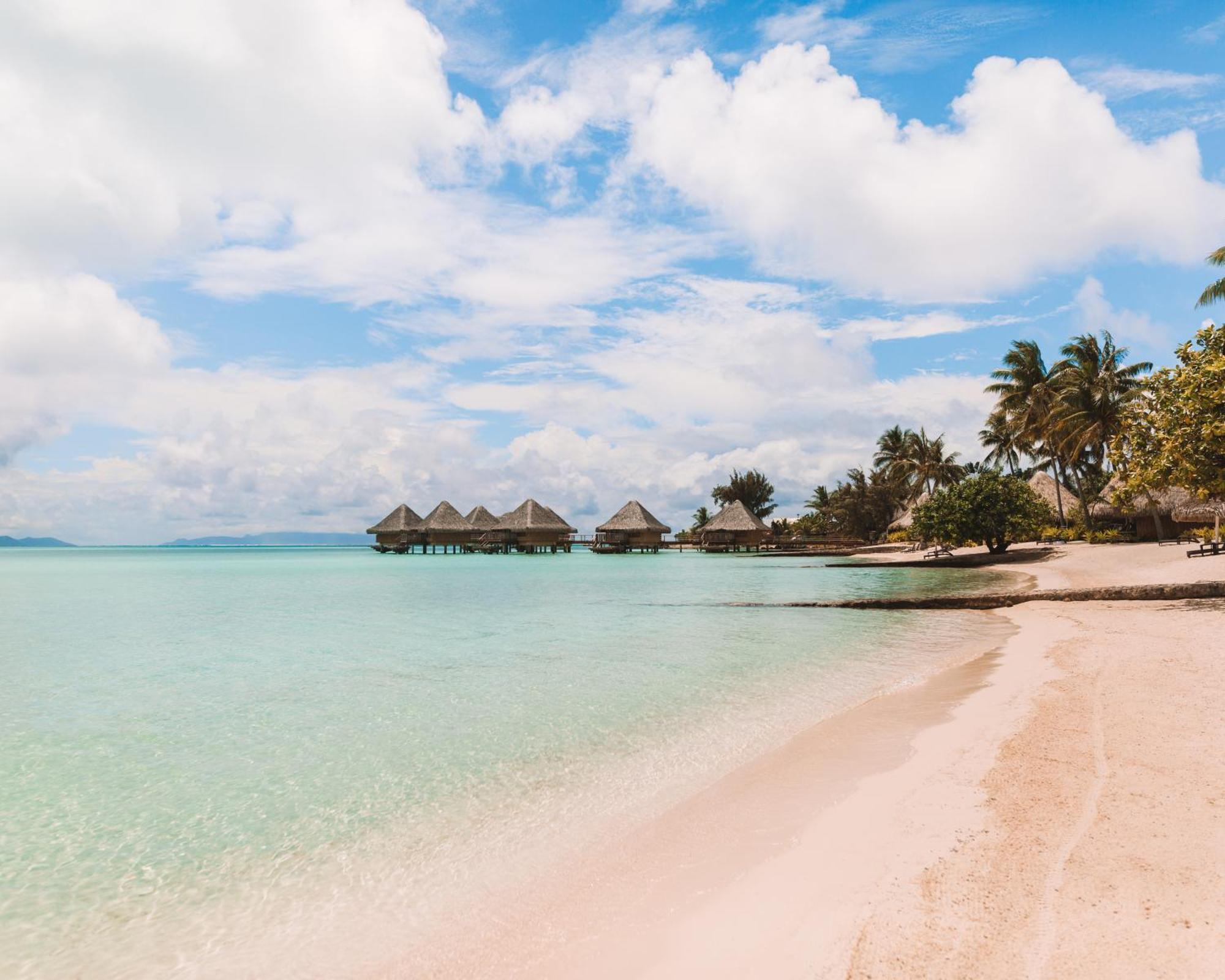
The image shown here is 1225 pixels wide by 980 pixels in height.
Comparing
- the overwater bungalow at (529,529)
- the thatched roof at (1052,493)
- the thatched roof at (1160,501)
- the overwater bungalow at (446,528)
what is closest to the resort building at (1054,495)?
the thatched roof at (1052,493)

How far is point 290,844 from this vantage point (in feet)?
13.7

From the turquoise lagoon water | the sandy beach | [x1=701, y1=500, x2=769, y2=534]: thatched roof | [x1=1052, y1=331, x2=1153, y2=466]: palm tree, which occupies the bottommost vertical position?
the turquoise lagoon water

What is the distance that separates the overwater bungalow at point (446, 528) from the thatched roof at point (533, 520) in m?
4.75

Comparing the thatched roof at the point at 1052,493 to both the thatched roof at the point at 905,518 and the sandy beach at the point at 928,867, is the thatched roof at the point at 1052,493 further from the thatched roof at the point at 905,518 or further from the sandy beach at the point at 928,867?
the sandy beach at the point at 928,867

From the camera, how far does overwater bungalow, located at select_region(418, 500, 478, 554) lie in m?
66.1

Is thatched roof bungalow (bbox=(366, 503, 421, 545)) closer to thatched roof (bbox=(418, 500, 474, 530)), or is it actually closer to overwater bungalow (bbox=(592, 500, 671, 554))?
thatched roof (bbox=(418, 500, 474, 530))

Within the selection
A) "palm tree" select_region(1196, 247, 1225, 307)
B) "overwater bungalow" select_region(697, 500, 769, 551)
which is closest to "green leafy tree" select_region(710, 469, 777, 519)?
"overwater bungalow" select_region(697, 500, 769, 551)

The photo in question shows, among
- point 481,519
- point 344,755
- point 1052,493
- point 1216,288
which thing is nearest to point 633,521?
point 481,519

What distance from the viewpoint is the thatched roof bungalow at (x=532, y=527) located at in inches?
2466

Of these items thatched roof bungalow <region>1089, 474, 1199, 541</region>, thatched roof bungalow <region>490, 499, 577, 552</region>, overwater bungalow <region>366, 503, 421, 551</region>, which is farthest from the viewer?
overwater bungalow <region>366, 503, 421, 551</region>

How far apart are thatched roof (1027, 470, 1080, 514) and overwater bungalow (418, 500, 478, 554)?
4671 cm

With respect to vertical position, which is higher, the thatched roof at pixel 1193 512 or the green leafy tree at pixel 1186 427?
the green leafy tree at pixel 1186 427

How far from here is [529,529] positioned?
62625 mm

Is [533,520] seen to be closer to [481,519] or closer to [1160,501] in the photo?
[481,519]
